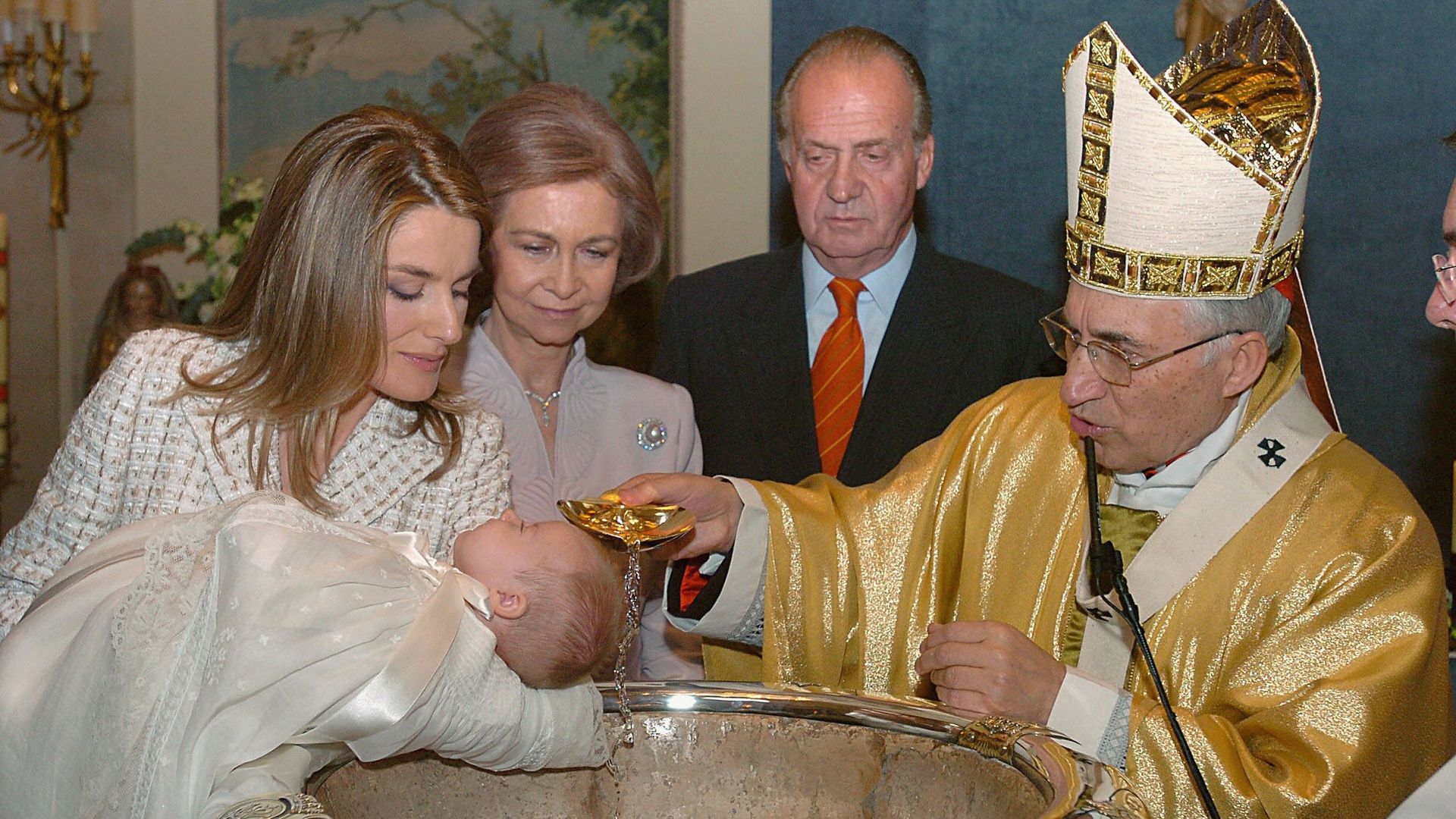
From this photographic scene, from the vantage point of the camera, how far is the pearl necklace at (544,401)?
304 cm

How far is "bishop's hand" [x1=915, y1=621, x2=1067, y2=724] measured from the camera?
2.14m

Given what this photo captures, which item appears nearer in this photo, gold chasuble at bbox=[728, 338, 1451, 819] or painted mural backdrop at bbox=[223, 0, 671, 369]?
gold chasuble at bbox=[728, 338, 1451, 819]

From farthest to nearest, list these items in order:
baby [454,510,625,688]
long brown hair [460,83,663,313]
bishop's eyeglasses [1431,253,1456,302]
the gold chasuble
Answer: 1. long brown hair [460,83,663,313]
2. the gold chasuble
3. baby [454,510,625,688]
4. bishop's eyeglasses [1431,253,1456,302]

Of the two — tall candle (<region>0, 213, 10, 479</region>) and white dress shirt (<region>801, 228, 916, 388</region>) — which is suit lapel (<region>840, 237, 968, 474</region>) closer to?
white dress shirt (<region>801, 228, 916, 388</region>)

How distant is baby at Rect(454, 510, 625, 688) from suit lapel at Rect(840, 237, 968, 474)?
1.07 meters

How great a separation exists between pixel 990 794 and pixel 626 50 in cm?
379

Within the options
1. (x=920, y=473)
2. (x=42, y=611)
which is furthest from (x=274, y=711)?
(x=920, y=473)

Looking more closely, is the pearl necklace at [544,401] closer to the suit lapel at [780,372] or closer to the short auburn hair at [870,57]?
the suit lapel at [780,372]

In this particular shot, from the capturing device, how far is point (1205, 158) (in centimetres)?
229

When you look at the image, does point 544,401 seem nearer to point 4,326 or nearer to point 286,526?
point 286,526

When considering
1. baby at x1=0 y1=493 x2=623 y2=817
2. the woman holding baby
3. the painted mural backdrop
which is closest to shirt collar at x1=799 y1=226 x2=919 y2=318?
the woman holding baby

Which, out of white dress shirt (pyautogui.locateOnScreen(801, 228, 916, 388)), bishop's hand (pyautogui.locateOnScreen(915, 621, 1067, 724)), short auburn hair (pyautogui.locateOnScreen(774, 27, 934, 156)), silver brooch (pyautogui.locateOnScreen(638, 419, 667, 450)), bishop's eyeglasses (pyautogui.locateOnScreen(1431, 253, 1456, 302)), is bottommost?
bishop's hand (pyautogui.locateOnScreen(915, 621, 1067, 724))

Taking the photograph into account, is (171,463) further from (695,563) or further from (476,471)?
(695,563)

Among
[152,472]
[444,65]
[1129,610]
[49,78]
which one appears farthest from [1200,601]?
[49,78]
